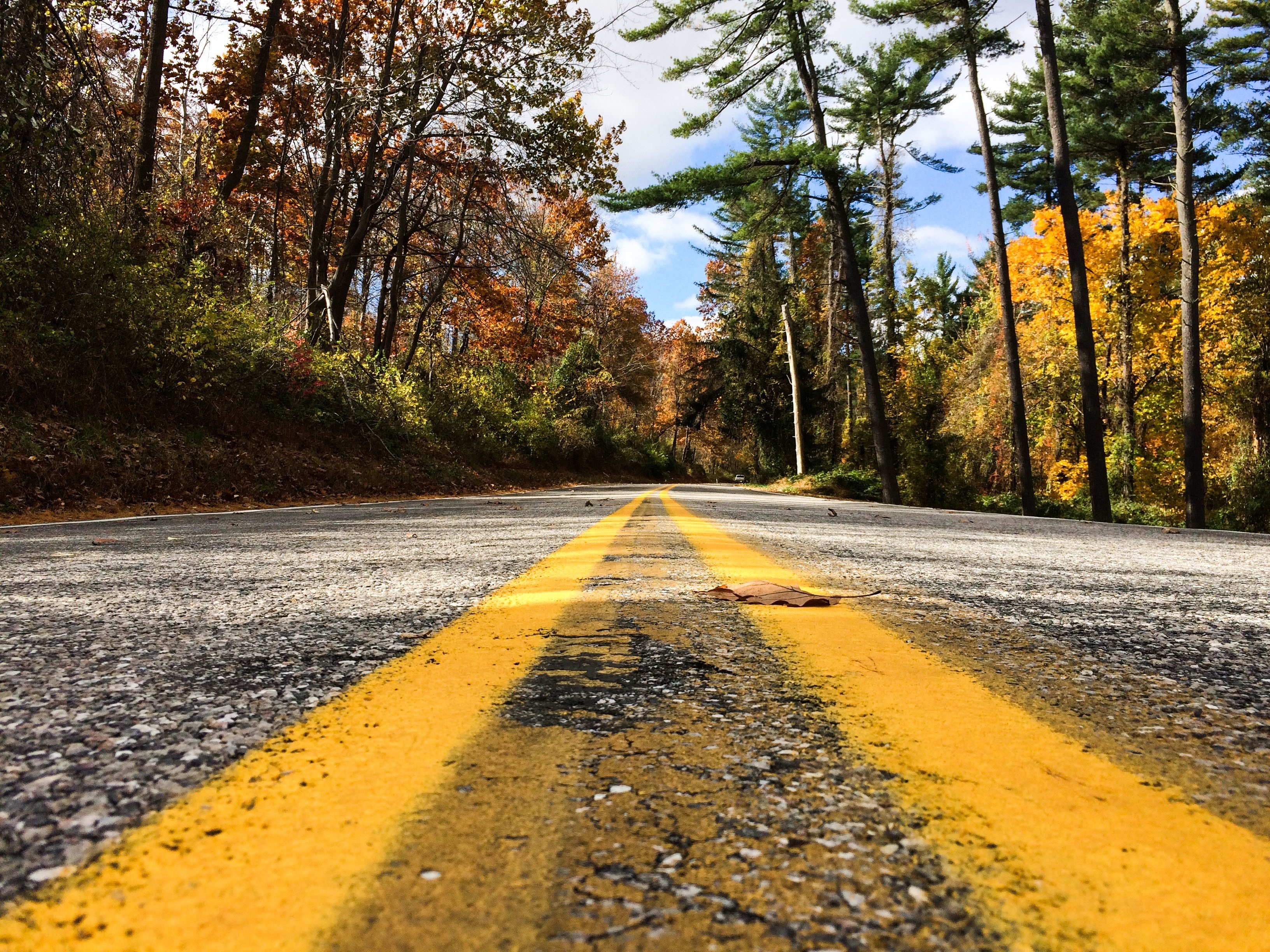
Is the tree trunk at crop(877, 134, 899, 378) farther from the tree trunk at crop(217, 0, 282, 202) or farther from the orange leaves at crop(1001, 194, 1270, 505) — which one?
the tree trunk at crop(217, 0, 282, 202)

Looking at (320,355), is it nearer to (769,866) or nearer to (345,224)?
(345,224)

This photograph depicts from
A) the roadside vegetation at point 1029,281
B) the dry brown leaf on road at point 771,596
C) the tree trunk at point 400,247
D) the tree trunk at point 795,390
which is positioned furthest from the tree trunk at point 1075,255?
the tree trunk at point 795,390

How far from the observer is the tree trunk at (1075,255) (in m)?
12.7

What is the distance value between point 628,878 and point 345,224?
20.8 m

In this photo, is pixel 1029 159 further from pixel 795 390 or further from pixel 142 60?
pixel 142 60

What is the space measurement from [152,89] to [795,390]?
22.8m

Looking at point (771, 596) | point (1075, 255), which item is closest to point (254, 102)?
point (771, 596)

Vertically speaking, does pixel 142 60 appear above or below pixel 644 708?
above

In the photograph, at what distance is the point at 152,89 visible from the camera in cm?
965

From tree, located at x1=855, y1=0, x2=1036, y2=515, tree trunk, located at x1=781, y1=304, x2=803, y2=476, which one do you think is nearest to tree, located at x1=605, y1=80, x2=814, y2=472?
tree trunk, located at x1=781, y1=304, x2=803, y2=476

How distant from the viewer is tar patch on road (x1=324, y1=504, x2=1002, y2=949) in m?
0.58

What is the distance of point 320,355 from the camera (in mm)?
11828

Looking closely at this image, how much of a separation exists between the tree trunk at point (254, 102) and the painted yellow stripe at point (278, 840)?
1458cm

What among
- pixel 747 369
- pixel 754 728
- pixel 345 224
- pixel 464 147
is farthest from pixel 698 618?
pixel 747 369
